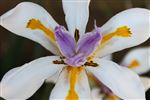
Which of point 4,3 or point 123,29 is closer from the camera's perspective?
point 123,29

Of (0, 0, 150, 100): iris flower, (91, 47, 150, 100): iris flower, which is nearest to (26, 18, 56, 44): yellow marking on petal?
(0, 0, 150, 100): iris flower

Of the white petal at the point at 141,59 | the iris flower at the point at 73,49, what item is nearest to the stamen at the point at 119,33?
the iris flower at the point at 73,49

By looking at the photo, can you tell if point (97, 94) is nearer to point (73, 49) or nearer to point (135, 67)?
→ point (135, 67)

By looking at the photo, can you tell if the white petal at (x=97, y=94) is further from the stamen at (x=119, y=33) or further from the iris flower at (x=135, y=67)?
the stamen at (x=119, y=33)

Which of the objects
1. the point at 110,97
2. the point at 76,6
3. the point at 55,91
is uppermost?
the point at 76,6

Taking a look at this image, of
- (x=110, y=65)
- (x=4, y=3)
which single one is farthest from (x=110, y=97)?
(x=4, y=3)

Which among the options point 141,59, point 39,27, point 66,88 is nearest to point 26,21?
point 39,27

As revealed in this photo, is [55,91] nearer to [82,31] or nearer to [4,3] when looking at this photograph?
[82,31]

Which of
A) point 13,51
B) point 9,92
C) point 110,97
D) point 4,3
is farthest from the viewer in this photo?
point 4,3
